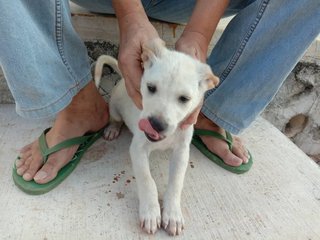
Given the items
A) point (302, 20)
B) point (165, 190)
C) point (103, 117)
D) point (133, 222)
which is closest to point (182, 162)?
point (165, 190)

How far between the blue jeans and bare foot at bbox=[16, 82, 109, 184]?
18cm

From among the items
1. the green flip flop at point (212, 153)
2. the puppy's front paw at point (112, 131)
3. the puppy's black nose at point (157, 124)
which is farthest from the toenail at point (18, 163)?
the green flip flop at point (212, 153)

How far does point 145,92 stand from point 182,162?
40 cm

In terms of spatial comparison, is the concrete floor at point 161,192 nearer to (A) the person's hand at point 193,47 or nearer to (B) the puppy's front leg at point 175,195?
(B) the puppy's front leg at point 175,195

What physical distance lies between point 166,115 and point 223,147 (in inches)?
28.1

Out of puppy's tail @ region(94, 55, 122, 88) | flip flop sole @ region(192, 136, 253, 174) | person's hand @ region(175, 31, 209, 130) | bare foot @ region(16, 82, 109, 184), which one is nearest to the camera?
person's hand @ region(175, 31, 209, 130)

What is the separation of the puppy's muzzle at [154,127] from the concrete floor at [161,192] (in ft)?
1.32

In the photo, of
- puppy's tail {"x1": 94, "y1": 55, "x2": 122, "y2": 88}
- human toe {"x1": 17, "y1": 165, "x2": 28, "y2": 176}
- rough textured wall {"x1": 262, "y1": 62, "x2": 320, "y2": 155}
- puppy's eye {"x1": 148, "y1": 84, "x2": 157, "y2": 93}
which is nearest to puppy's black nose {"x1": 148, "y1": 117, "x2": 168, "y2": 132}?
puppy's eye {"x1": 148, "y1": 84, "x2": 157, "y2": 93}

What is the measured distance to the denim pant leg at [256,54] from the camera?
5.93 feet

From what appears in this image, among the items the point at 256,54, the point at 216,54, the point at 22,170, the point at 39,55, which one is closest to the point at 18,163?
the point at 22,170

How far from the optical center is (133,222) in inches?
65.7

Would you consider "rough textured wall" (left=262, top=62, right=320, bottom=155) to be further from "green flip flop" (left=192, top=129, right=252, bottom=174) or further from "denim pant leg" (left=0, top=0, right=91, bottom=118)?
"denim pant leg" (left=0, top=0, right=91, bottom=118)

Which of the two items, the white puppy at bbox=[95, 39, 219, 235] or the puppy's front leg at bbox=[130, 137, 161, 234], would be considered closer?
the white puppy at bbox=[95, 39, 219, 235]

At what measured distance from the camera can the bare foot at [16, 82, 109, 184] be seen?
72.1 inches
